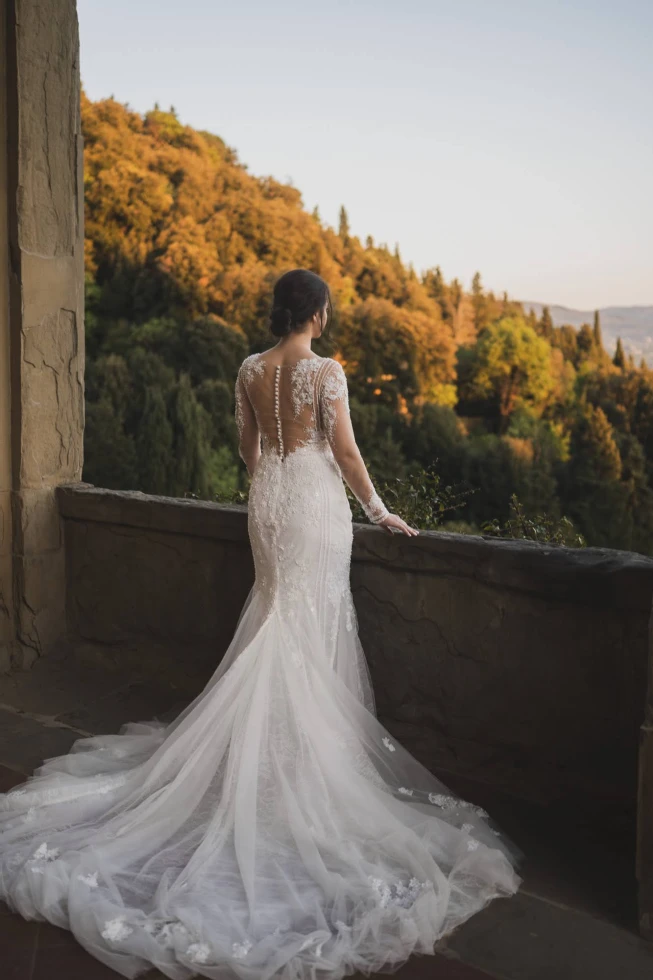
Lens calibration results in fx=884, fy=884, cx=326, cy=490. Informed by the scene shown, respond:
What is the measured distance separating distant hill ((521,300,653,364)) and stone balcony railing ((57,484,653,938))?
48.1ft

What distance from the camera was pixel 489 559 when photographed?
2775 mm

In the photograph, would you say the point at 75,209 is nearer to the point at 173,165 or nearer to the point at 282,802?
the point at 282,802

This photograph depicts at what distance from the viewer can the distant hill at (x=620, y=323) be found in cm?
1720

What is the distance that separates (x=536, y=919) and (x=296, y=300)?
5.85 ft

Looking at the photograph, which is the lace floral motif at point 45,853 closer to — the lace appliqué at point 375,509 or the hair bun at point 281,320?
the lace appliqué at point 375,509

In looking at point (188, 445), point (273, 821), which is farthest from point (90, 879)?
point (188, 445)

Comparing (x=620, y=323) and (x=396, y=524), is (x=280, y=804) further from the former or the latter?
(x=620, y=323)

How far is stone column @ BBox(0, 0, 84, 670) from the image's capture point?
12.2ft

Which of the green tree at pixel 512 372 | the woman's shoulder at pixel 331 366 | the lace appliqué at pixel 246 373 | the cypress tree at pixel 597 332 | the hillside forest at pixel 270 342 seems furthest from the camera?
the cypress tree at pixel 597 332

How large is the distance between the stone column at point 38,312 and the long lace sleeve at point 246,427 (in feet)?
4.21

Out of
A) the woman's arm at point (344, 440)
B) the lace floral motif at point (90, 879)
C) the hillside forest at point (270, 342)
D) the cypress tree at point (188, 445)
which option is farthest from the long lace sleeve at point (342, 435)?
the cypress tree at point (188, 445)

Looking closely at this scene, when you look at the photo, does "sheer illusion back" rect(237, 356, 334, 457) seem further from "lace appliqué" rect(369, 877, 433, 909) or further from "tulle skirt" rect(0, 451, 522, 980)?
"lace appliqué" rect(369, 877, 433, 909)

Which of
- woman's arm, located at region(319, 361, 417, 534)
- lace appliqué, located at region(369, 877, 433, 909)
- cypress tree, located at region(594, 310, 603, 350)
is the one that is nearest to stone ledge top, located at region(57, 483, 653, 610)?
woman's arm, located at region(319, 361, 417, 534)

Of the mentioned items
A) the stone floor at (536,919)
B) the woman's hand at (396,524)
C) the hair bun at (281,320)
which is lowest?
the stone floor at (536,919)
